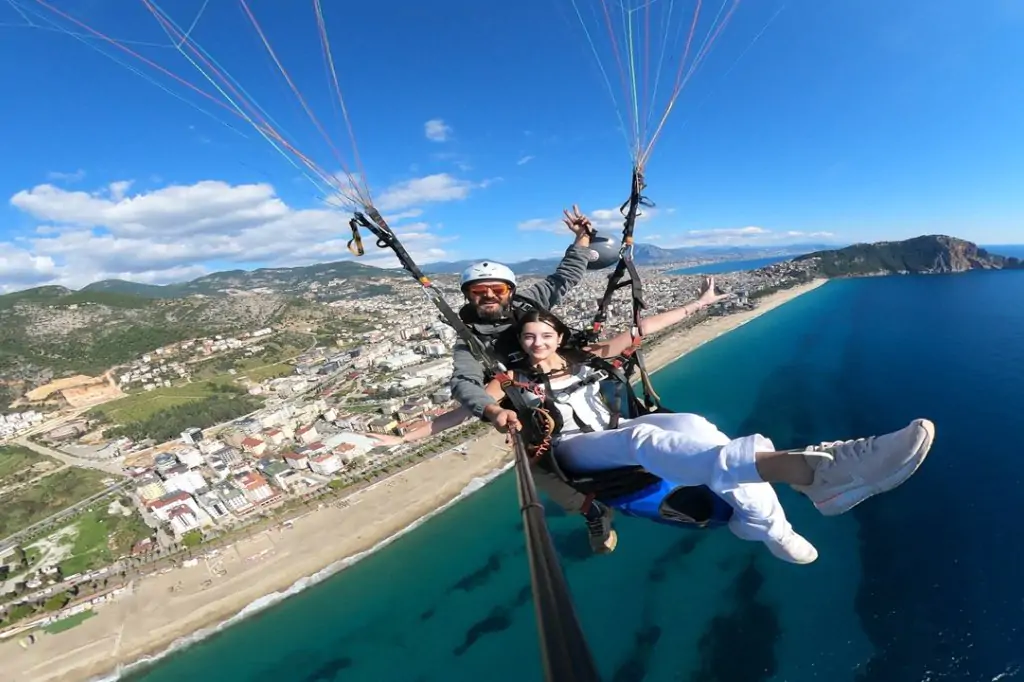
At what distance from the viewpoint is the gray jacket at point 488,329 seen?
2.21 metres

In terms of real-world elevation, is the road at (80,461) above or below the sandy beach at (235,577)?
above

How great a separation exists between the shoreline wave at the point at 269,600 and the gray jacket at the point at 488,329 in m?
15.7

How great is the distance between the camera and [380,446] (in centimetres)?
2489

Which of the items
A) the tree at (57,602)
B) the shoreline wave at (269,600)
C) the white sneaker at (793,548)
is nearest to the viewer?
the white sneaker at (793,548)

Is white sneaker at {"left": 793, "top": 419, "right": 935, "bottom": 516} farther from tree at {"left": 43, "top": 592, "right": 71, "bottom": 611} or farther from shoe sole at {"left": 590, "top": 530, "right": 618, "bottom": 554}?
tree at {"left": 43, "top": 592, "right": 71, "bottom": 611}

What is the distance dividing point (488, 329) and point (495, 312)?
20cm

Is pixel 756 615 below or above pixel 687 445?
below

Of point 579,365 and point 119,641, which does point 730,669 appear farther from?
point 119,641

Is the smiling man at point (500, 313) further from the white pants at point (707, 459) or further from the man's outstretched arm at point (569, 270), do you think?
the white pants at point (707, 459)

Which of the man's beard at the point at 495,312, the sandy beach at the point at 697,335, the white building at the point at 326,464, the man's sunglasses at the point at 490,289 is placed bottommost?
the white building at the point at 326,464

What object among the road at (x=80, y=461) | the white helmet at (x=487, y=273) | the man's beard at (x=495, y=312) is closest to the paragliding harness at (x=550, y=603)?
the man's beard at (x=495, y=312)

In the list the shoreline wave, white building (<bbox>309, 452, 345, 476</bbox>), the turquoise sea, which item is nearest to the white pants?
the turquoise sea

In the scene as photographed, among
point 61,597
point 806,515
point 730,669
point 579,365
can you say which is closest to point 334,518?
point 61,597

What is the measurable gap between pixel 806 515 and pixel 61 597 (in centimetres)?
2457
